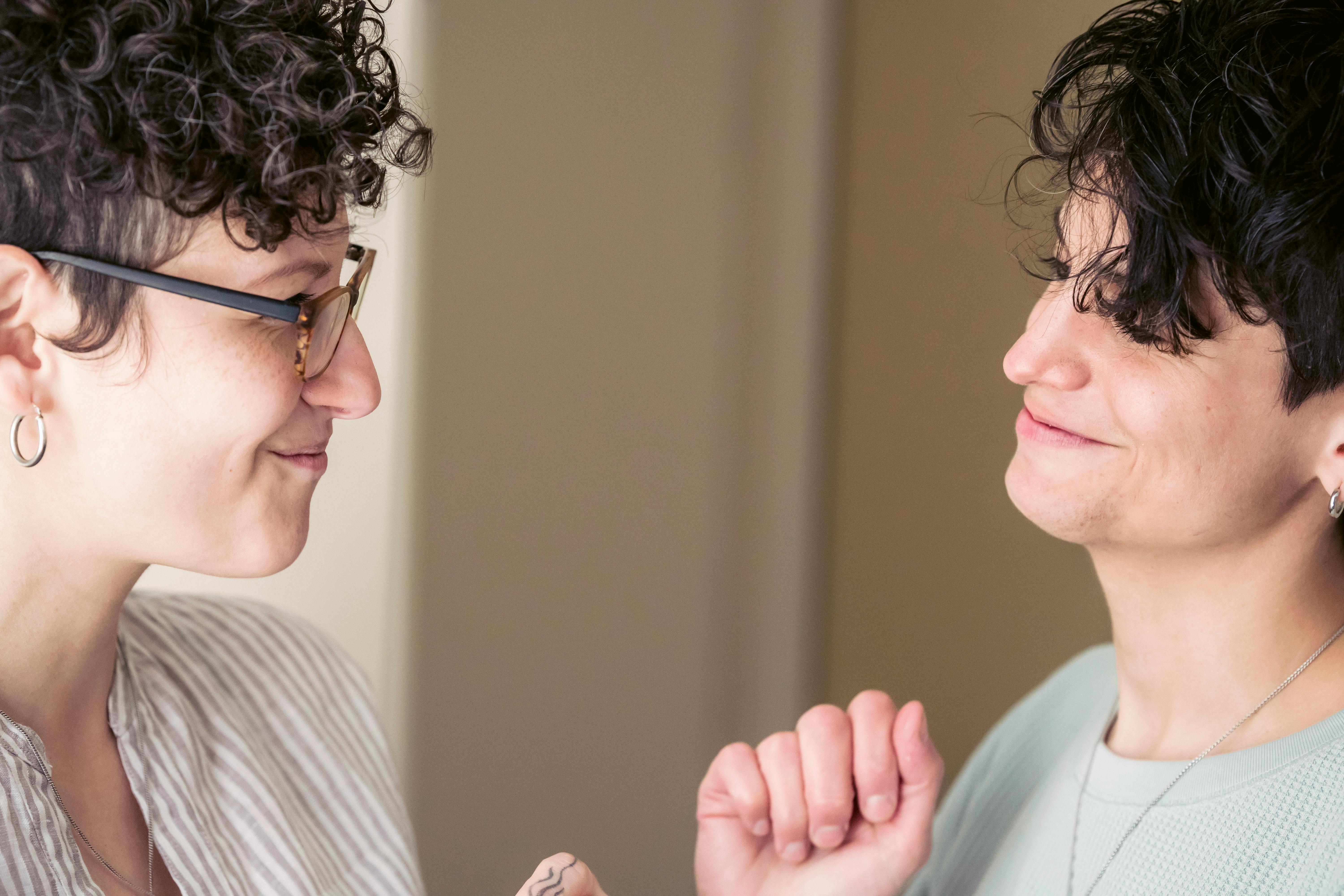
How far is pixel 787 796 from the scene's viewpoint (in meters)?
1.14

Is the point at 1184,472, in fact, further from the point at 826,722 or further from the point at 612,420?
the point at 612,420

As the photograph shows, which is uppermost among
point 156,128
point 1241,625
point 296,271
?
point 156,128

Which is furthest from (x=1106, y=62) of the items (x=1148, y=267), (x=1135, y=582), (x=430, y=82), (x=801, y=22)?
(x=801, y=22)

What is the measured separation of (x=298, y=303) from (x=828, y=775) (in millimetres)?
699

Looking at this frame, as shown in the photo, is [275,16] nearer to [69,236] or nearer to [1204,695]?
[69,236]

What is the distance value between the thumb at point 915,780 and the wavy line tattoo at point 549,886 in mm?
369

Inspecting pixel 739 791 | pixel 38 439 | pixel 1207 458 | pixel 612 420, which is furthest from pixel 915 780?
pixel 612 420

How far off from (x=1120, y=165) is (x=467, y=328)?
1.24m

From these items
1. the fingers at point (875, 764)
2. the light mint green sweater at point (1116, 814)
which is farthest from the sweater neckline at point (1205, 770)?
the fingers at point (875, 764)

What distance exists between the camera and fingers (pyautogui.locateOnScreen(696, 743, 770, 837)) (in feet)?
3.80

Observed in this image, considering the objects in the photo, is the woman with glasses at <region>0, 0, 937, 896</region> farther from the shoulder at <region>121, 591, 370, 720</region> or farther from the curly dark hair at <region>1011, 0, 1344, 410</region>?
the curly dark hair at <region>1011, 0, 1344, 410</region>

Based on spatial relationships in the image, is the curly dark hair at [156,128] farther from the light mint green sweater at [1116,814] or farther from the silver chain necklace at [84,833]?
the light mint green sweater at [1116,814]

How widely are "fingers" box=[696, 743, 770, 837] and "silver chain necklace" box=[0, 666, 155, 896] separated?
55 cm

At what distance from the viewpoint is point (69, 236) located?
88 centimetres
